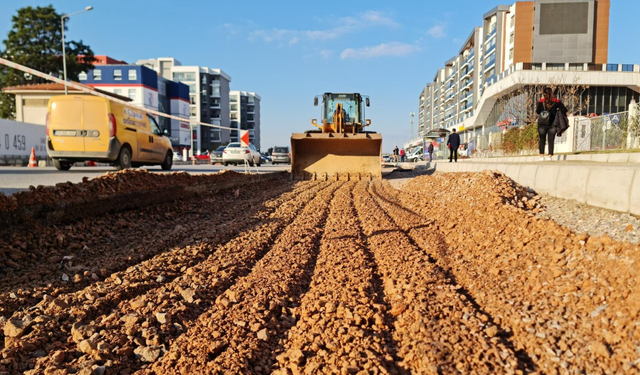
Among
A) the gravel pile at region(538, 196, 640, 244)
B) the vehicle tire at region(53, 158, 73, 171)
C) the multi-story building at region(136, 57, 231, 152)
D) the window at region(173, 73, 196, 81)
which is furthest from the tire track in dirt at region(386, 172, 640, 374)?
the window at region(173, 73, 196, 81)

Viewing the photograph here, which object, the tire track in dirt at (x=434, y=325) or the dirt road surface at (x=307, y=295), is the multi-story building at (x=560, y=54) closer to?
the dirt road surface at (x=307, y=295)

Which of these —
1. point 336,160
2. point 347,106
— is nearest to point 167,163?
point 336,160

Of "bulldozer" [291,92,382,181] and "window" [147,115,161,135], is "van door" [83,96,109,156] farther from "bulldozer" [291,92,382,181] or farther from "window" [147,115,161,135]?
"bulldozer" [291,92,382,181]

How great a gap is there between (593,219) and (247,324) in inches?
167

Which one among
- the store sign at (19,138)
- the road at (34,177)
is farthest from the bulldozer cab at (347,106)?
the store sign at (19,138)

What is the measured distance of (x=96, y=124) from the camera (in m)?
11.7

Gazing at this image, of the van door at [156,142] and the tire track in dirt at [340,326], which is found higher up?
the van door at [156,142]

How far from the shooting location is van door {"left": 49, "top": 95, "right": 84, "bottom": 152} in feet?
38.3

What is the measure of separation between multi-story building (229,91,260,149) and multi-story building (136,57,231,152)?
22.5 meters

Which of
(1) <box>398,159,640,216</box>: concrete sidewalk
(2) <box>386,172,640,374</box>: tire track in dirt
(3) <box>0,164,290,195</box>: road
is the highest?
(1) <box>398,159,640,216</box>: concrete sidewalk

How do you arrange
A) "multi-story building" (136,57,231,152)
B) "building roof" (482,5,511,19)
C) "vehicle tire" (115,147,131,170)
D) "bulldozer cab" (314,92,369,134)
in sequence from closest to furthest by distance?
1. "vehicle tire" (115,147,131,170)
2. "bulldozer cab" (314,92,369,134)
3. "building roof" (482,5,511,19)
4. "multi-story building" (136,57,231,152)

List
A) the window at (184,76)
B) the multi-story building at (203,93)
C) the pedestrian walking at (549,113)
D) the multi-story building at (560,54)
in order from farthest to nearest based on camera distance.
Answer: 1. the window at (184,76)
2. the multi-story building at (203,93)
3. the multi-story building at (560,54)
4. the pedestrian walking at (549,113)

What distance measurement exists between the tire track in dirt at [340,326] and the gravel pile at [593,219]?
7.83 ft

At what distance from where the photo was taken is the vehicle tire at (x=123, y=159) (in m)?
12.2
